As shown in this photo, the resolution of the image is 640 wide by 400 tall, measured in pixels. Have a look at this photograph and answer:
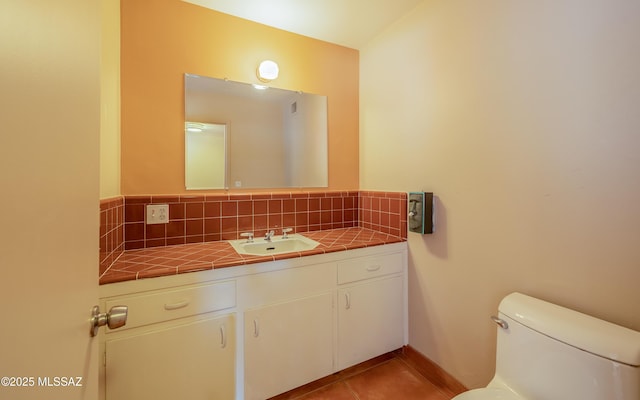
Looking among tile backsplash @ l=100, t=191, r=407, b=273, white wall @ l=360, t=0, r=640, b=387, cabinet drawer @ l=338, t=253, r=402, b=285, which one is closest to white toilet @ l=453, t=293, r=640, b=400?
white wall @ l=360, t=0, r=640, b=387

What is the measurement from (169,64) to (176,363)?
1.71 m

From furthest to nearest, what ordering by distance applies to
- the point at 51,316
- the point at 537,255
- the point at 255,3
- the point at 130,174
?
the point at 255,3 → the point at 130,174 → the point at 537,255 → the point at 51,316

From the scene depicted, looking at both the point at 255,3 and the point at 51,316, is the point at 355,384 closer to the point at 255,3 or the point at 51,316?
the point at 51,316

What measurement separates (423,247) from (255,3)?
76.8 inches

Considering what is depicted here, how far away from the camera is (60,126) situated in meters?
0.47

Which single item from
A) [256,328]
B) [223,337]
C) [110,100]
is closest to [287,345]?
[256,328]

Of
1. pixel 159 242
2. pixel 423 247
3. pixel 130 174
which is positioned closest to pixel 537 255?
pixel 423 247

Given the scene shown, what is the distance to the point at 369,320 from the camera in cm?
171

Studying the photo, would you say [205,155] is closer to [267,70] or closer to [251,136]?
[251,136]

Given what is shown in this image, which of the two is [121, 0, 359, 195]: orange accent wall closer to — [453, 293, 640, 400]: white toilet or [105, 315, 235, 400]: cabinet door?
[105, 315, 235, 400]: cabinet door

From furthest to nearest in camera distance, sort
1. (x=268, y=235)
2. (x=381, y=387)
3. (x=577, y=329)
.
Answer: (x=268, y=235)
(x=381, y=387)
(x=577, y=329)

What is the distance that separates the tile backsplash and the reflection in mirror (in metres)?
0.10

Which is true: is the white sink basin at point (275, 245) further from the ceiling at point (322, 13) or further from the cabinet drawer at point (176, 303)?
the ceiling at point (322, 13)

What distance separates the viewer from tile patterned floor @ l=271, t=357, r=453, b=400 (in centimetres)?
151
